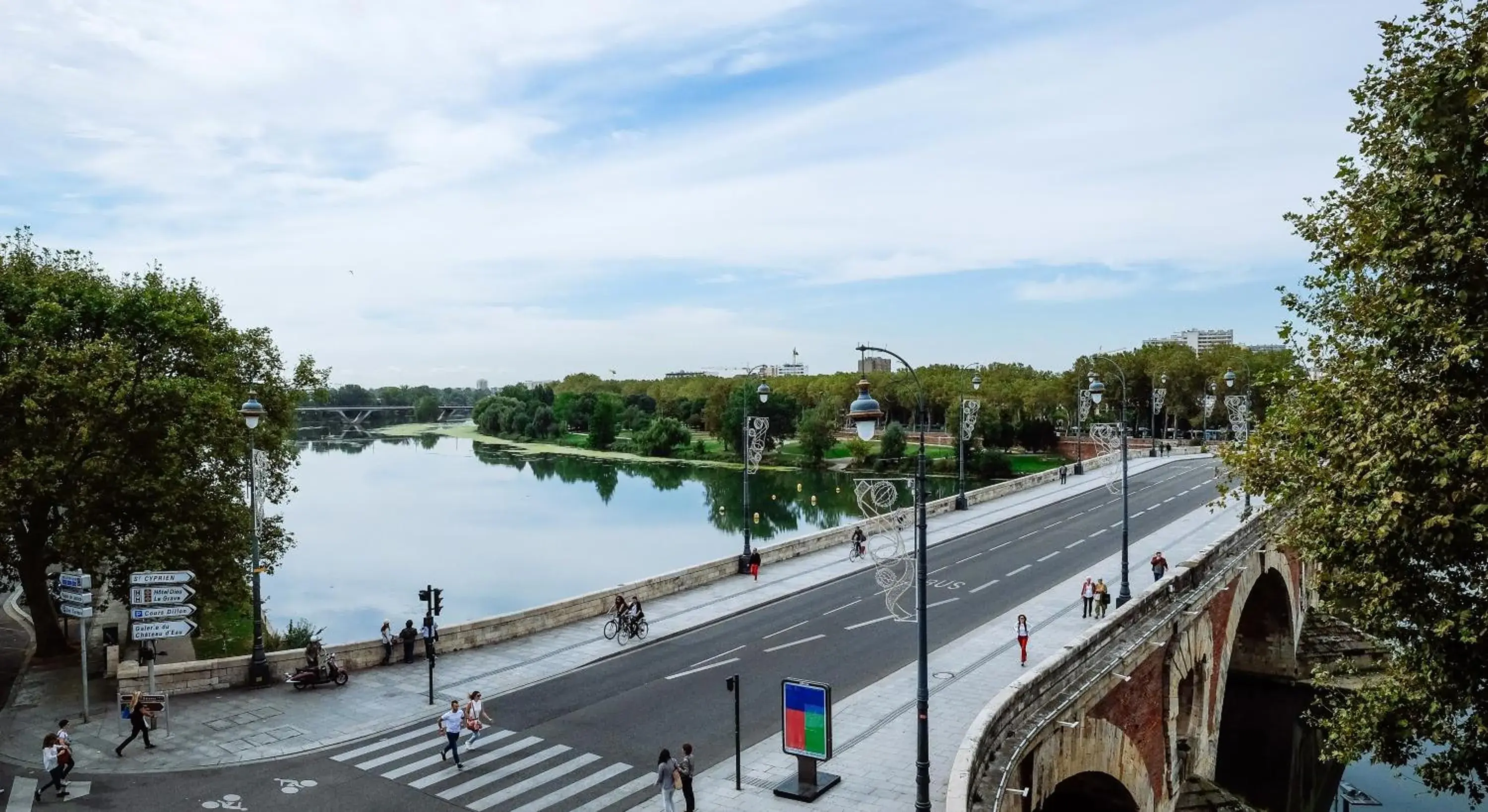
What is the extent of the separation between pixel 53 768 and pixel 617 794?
31.5 ft

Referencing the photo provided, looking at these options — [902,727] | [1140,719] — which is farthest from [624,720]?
[1140,719]

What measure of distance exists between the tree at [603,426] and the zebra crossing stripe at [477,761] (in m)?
110

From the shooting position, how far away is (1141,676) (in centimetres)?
2072

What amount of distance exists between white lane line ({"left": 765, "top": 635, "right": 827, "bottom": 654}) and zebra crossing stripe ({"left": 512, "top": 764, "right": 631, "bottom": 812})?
7.84 m

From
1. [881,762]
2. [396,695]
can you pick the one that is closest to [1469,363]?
[881,762]

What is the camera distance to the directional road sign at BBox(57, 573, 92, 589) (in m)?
20.5

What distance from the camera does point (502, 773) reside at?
18156 millimetres

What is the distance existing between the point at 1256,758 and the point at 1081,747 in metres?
19.6

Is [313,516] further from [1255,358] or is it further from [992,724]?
[1255,358]

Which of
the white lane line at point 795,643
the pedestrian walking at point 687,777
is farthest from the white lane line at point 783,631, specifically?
the pedestrian walking at point 687,777

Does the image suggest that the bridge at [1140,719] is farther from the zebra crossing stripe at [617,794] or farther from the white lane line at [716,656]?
the white lane line at [716,656]

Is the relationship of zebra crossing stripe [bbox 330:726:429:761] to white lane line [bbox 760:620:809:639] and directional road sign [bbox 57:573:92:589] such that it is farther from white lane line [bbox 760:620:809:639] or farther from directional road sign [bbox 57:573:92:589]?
white lane line [bbox 760:620:809:639]

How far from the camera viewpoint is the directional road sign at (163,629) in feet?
65.5

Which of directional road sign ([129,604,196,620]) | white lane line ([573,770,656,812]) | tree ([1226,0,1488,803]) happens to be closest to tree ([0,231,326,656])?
directional road sign ([129,604,196,620])
